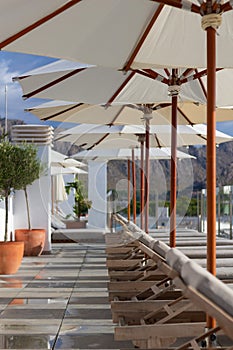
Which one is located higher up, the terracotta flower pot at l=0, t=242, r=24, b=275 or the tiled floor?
the terracotta flower pot at l=0, t=242, r=24, b=275

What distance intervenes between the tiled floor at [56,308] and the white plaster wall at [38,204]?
1.81 m

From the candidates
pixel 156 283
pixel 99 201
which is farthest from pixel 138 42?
pixel 99 201

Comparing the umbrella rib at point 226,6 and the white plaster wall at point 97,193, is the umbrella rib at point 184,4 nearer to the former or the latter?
the umbrella rib at point 226,6

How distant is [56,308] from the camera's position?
5.91m

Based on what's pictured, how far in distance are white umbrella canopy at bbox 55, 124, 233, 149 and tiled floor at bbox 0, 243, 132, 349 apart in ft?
7.69

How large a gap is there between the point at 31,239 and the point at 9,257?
2548 mm

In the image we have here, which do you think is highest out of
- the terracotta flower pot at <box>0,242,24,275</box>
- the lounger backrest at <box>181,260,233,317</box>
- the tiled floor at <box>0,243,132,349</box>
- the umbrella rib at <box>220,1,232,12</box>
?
the umbrella rib at <box>220,1,232,12</box>

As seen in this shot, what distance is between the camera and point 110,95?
671cm

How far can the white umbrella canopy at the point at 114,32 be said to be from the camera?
3969 mm

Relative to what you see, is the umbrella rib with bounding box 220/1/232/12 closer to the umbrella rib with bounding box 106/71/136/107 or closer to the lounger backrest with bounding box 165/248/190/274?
the lounger backrest with bounding box 165/248/190/274

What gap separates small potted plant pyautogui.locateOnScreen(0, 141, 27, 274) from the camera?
8461mm

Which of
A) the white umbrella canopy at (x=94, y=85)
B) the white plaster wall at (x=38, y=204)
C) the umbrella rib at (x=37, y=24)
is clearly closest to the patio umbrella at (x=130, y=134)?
the white plaster wall at (x=38, y=204)

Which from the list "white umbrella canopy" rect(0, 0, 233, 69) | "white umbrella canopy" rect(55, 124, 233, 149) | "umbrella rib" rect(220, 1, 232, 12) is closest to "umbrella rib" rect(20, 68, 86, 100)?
"white umbrella canopy" rect(0, 0, 233, 69)

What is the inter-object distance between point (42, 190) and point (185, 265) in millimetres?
9669
